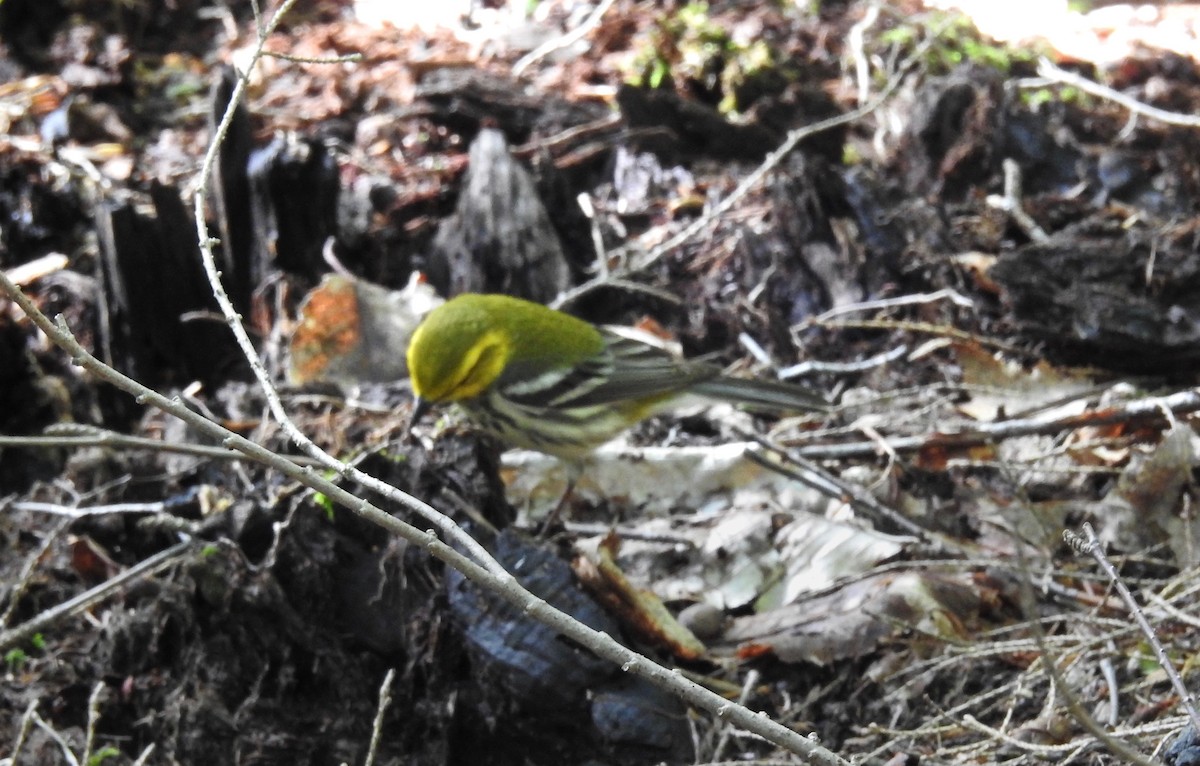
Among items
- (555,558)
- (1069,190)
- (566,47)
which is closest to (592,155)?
(566,47)

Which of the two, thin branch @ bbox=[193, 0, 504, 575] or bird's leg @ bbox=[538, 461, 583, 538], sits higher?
thin branch @ bbox=[193, 0, 504, 575]

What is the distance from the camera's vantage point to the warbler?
378 centimetres

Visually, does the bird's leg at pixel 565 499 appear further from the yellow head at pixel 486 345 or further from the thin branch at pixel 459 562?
the thin branch at pixel 459 562

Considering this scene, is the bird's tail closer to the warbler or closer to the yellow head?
the warbler

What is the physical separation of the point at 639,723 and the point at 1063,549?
1.39 m

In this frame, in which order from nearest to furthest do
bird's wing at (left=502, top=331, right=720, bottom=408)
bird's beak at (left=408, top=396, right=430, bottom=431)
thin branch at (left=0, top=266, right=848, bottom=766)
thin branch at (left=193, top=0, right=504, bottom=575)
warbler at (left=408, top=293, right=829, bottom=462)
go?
thin branch at (left=0, top=266, right=848, bottom=766) < thin branch at (left=193, top=0, right=504, bottom=575) < bird's beak at (left=408, top=396, right=430, bottom=431) < warbler at (left=408, top=293, right=829, bottom=462) < bird's wing at (left=502, top=331, right=720, bottom=408)

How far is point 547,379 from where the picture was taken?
4.09 metres

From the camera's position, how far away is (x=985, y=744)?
251 cm

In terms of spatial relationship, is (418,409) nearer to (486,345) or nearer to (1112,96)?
(486,345)

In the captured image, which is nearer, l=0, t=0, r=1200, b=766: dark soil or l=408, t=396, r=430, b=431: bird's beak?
l=0, t=0, r=1200, b=766: dark soil

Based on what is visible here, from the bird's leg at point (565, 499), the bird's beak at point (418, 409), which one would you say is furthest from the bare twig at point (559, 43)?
the bird's beak at point (418, 409)

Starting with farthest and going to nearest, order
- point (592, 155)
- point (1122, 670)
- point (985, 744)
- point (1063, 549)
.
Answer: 1. point (592, 155)
2. point (1063, 549)
3. point (1122, 670)
4. point (985, 744)

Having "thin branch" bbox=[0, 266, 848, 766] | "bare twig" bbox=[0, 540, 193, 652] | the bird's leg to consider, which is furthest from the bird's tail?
"thin branch" bbox=[0, 266, 848, 766]

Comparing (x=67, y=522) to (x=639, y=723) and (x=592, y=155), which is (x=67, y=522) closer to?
(x=639, y=723)
